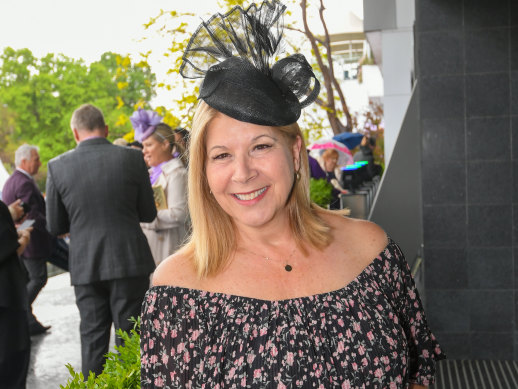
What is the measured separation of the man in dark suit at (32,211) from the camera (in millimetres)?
6734

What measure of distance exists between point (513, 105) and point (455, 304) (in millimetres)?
1665

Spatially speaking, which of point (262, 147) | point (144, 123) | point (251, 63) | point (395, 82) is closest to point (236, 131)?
point (262, 147)

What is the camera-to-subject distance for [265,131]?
1821 mm

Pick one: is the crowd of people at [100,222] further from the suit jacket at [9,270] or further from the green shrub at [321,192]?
the green shrub at [321,192]

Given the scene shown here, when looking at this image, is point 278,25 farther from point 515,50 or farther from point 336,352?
point 515,50

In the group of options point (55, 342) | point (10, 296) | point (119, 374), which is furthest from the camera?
point (55, 342)

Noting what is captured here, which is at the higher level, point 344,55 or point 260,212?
point 260,212

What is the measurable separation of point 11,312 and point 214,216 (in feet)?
8.43

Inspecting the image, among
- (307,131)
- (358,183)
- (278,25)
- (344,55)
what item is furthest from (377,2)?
(344,55)

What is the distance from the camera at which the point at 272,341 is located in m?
1.77

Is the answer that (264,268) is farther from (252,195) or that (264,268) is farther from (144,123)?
(144,123)

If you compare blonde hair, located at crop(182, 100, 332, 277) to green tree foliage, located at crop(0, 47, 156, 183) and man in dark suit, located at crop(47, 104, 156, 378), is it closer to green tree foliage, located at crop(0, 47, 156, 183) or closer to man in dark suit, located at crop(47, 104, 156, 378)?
man in dark suit, located at crop(47, 104, 156, 378)

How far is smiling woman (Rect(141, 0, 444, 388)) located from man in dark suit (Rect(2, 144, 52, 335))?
16.9 feet

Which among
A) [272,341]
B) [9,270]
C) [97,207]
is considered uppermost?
[272,341]
